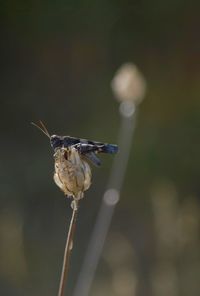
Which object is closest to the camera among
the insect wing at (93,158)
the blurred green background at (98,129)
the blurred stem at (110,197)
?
the insect wing at (93,158)

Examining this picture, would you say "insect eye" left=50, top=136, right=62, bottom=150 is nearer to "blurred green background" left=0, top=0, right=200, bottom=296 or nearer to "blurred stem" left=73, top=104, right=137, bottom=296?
"blurred stem" left=73, top=104, right=137, bottom=296

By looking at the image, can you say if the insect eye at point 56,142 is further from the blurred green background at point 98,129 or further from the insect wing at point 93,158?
the blurred green background at point 98,129

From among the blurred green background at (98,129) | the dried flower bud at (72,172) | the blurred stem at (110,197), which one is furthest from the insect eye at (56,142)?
the blurred green background at (98,129)

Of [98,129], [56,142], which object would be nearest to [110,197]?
[98,129]

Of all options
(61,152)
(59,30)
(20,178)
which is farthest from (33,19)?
(61,152)

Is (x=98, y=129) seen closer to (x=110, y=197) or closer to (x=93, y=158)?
(x=110, y=197)

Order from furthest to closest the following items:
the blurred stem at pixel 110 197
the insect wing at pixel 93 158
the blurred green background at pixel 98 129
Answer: the blurred green background at pixel 98 129
the blurred stem at pixel 110 197
the insect wing at pixel 93 158
